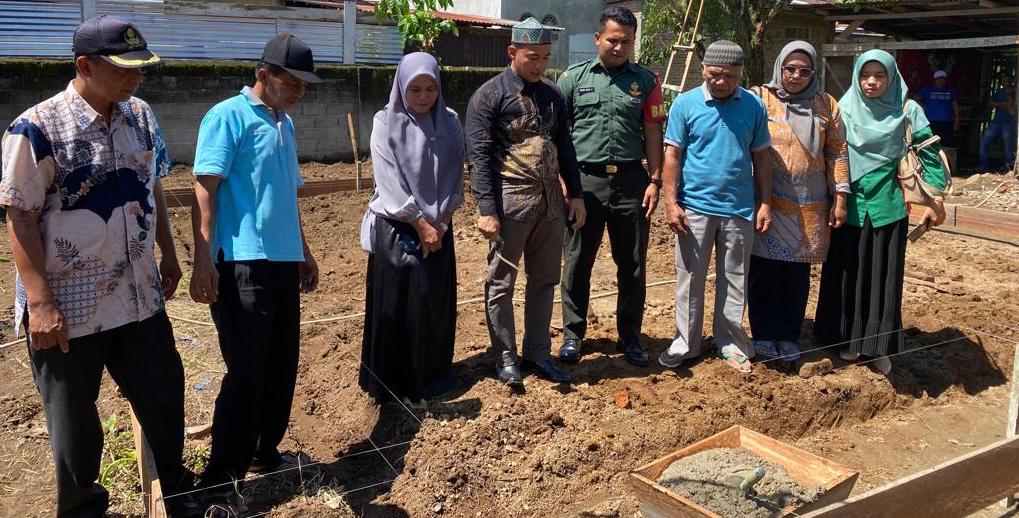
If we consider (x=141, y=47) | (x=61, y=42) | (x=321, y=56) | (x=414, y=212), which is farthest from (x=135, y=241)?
(x=321, y=56)

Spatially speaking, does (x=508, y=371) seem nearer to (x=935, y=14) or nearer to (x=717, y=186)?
(x=717, y=186)

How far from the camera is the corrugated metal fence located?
9.76 meters

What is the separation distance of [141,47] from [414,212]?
1320mm

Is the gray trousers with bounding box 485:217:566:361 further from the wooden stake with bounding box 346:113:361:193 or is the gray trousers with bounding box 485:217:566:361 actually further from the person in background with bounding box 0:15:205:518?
the wooden stake with bounding box 346:113:361:193

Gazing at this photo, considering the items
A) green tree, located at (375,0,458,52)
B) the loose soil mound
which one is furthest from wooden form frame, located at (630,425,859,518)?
green tree, located at (375,0,458,52)

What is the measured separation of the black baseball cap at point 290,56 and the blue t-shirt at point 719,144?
79.5 inches

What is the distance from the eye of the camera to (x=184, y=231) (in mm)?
8711

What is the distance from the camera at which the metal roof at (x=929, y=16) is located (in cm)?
1216

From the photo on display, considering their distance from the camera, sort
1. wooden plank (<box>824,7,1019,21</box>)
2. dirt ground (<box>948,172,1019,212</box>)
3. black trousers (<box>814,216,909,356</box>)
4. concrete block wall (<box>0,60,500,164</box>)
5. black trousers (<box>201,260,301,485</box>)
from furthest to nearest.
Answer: wooden plank (<box>824,7,1019,21</box>)
dirt ground (<box>948,172,1019,212</box>)
concrete block wall (<box>0,60,500,164</box>)
black trousers (<box>814,216,909,356</box>)
black trousers (<box>201,260,301,485</box>)

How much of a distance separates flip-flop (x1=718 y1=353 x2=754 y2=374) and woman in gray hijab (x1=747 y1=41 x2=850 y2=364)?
0.82 feet

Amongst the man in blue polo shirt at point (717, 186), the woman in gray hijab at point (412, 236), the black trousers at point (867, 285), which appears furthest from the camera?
the black trousers at point (867, 285)

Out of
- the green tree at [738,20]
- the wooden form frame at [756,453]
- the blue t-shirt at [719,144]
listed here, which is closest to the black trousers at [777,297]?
the blue t-shirt at [719,144]

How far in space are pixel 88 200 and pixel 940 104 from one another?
1403cm

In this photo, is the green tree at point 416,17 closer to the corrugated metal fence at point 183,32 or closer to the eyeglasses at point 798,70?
the corrugated metal fence at point 183,32
